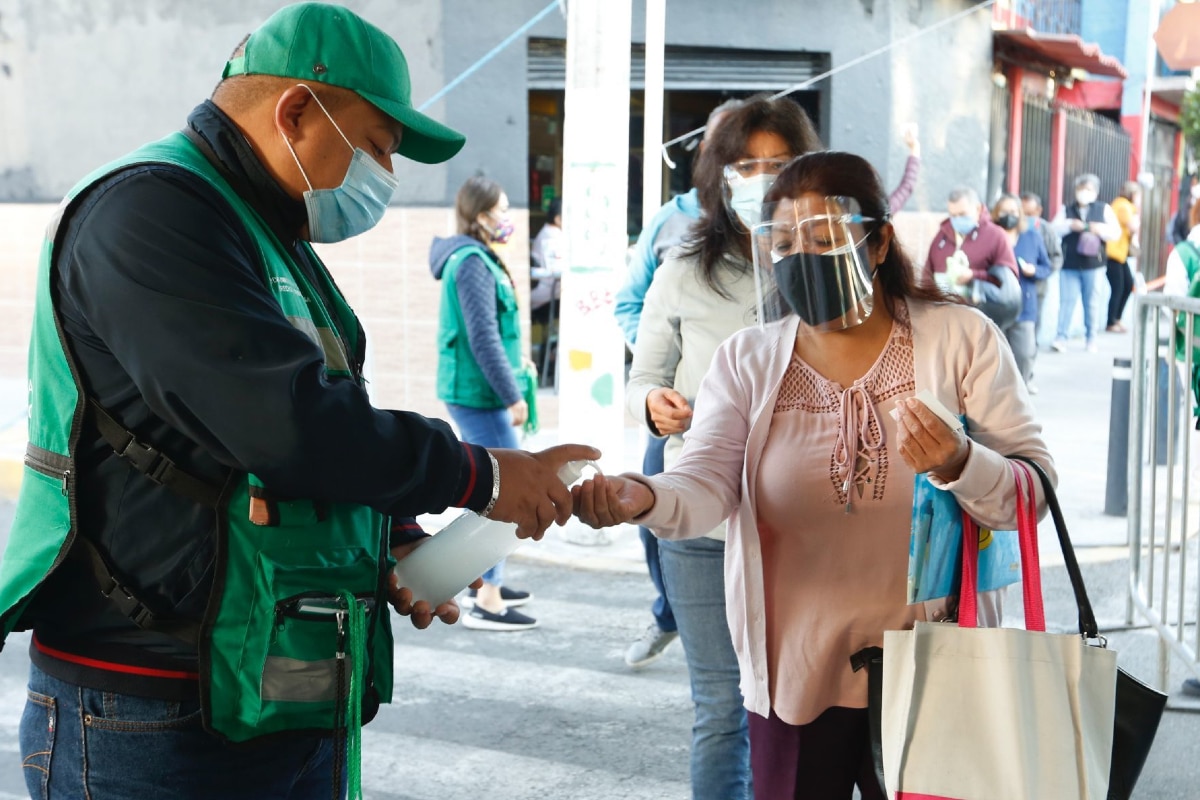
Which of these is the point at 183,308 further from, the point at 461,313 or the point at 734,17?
the point at 734,17

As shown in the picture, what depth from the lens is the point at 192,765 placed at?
2049mm

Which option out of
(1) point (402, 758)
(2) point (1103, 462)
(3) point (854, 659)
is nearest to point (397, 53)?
(3) point (854, 659)

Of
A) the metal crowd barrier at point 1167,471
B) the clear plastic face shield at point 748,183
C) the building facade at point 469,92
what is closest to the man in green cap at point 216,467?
the clear plastic face shield at point 748,183

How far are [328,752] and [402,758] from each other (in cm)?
241

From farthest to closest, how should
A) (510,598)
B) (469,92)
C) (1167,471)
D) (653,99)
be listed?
(469,92) → (653,99) → (510,598) → (1167,471)

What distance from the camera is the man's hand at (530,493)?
7.22 feet

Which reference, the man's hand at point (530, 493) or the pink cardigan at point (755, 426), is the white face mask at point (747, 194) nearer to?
the pink cardigan at point (755, 426)

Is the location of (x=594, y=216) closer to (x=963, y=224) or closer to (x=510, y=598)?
(x=510, y=598)

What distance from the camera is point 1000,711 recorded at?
2209mm

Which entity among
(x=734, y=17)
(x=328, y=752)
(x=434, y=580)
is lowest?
(x=328, y=752)

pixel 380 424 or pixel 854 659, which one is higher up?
pixel 380 424

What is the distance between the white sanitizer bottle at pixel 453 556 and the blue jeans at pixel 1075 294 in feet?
51.5

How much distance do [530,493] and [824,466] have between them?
0.75 meters

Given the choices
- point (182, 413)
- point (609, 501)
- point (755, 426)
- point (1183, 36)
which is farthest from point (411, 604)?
point (1183, 36)
